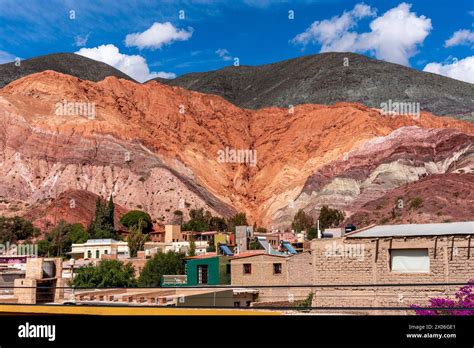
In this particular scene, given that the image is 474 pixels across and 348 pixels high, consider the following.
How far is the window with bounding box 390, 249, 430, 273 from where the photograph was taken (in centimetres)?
2050

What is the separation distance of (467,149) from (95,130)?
229 ft

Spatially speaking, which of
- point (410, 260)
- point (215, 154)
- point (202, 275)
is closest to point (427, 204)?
point (202, 275)

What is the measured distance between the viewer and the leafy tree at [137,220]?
8888 cm

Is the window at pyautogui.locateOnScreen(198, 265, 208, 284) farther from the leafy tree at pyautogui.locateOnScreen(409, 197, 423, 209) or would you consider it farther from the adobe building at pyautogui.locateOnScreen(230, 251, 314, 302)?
the leafy tree at pyautogui.locateOnScreen(409, 197, 423, 209)

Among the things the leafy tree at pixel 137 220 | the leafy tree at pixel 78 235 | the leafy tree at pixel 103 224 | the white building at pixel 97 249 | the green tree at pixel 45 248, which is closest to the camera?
the white building at pixel 97 249

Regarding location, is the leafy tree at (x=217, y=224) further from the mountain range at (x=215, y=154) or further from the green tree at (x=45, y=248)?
the green tree at (x=45, y=248)

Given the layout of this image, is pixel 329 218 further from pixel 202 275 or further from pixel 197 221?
pixel 202 275

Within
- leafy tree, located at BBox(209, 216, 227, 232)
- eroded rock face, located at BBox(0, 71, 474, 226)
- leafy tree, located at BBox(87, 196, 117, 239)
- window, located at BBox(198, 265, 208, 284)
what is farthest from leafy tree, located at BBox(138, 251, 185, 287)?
eroded rock face, located at BBox(0, 71, 474, 226)

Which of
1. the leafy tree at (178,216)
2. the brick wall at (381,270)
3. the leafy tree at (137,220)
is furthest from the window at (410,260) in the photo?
the leafy tree at (178,216)

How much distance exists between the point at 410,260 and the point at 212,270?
728 inches

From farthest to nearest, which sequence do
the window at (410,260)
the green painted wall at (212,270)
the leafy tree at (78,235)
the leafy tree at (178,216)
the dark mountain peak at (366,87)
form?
the dark mountain peak at (366,87), the leafy tree at (178,216), the leafy tree at (78,235), the green painted wall at (212,270), the window at (410,260)

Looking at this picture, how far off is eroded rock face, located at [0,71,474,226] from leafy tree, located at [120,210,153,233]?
952 cm

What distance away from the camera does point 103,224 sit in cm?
8225

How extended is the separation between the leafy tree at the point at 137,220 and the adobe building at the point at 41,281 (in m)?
72.0
